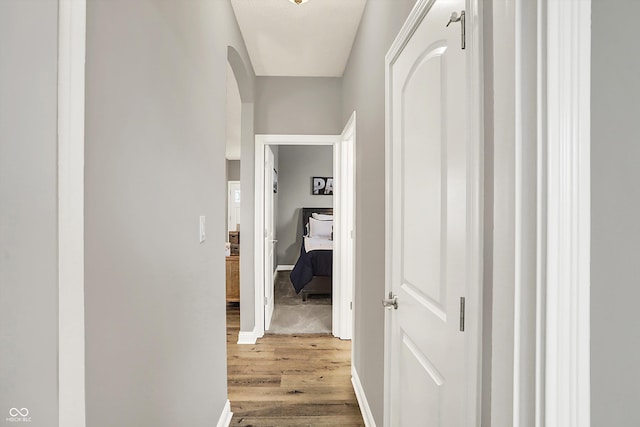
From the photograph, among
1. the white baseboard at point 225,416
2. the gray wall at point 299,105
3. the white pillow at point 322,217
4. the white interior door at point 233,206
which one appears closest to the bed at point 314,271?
the white pillow at point 322,217

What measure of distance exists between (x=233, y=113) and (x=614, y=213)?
15.7 ft

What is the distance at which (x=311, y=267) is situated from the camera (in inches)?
177

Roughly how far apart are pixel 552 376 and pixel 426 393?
2.34 feet

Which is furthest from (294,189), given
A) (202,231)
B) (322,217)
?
(202,231)

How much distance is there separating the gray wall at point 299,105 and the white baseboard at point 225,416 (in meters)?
2.34

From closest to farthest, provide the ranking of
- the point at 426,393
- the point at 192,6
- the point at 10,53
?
the point at 10,53
the point at 426,393
the point at 192,6

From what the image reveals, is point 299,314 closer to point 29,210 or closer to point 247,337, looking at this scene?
point 247,337

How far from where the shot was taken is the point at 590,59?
1.66 ft

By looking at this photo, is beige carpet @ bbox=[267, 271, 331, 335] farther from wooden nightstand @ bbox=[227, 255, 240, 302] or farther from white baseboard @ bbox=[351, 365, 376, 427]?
white baseboard @ bbox=[351, 365, 376, 427]

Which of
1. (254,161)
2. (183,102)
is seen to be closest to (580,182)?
(183,102)

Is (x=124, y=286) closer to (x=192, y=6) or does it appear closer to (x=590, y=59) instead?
(x=590, y=59)

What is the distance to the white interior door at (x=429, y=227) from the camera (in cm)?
87

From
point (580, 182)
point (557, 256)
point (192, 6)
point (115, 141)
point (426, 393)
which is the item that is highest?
point (192, 6)

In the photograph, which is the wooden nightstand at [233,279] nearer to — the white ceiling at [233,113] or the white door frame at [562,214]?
the white ceiling at [233,113]
